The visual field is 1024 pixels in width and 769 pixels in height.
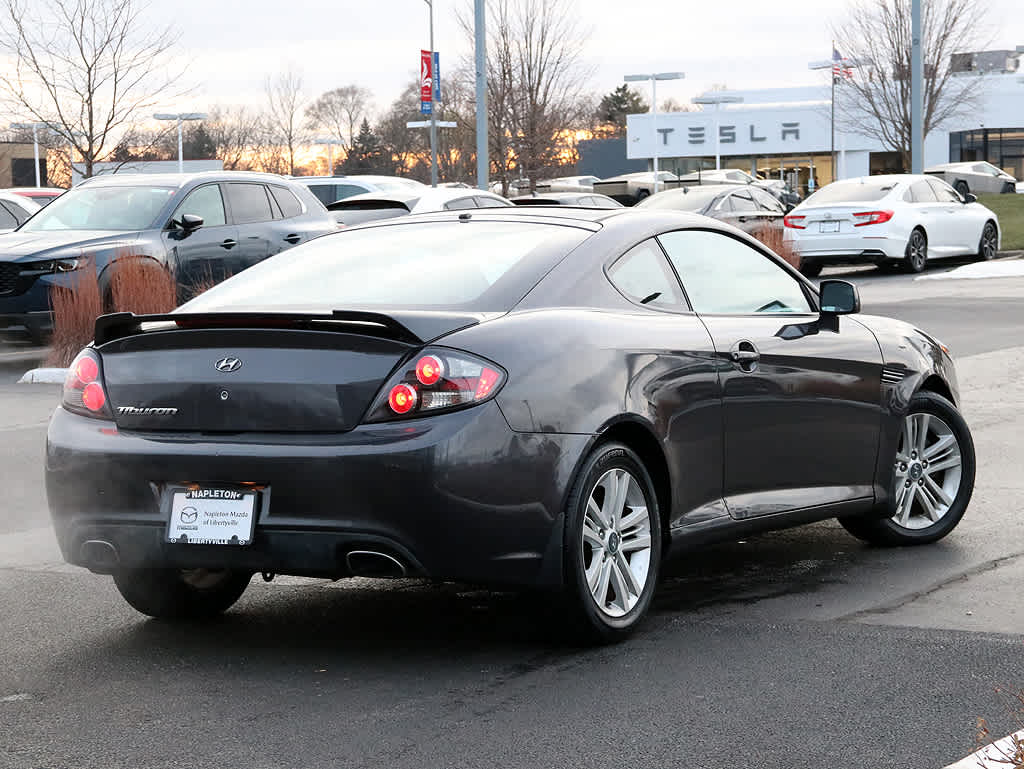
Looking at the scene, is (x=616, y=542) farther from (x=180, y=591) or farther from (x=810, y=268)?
(x=810, y=268)

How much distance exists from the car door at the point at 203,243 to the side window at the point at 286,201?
2.83 feet

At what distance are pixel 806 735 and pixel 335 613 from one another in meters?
2.15

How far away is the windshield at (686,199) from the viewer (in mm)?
25391

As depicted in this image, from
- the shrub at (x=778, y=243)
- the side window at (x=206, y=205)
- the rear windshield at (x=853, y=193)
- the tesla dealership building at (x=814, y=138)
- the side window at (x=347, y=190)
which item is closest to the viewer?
the side window at (x=206, y=205)

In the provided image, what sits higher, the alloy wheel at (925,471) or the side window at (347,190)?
the side window at (347,190)

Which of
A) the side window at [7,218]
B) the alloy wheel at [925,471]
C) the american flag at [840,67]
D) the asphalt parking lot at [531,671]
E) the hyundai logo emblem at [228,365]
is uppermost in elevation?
the american flag at [840,67]

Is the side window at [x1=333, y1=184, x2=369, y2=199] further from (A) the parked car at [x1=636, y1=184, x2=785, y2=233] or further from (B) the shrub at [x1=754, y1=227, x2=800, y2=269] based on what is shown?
(B) the shrub at [x1=754, y1=227, x2=800, y2=269]

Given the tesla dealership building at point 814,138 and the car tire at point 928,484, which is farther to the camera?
the tesla dealership building at point 814,138

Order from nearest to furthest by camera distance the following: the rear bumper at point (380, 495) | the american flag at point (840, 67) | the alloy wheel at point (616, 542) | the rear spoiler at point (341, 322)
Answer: the rear bumper at point (380, 495) → the rear spoiler at point (341, 322) → the alloy wheel at point (616, 542) → the american flag at point (840, 67)

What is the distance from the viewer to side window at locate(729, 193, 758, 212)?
26.1 m

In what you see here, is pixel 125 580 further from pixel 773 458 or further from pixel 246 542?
pixel 773 458

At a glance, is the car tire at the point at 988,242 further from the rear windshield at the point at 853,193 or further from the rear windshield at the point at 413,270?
Result: the rear windshield at the point at 413,270

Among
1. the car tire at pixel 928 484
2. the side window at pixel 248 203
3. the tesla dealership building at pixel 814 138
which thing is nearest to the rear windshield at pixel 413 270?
the car tire at pixel 928 484

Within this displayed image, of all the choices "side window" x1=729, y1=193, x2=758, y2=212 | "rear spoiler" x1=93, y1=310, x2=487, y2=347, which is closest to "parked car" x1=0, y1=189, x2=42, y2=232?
"side window" x1=729, y1=193, x2=758, y2=212
